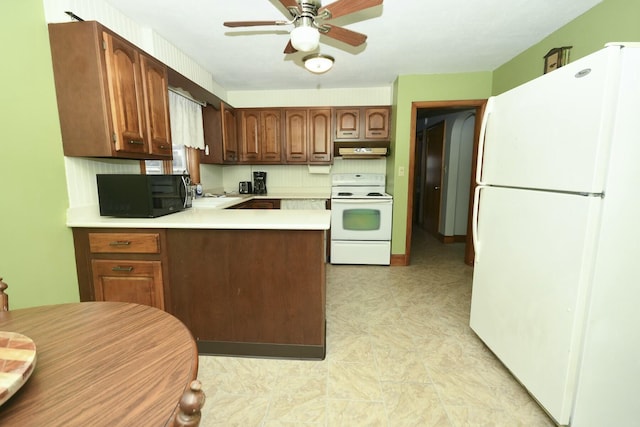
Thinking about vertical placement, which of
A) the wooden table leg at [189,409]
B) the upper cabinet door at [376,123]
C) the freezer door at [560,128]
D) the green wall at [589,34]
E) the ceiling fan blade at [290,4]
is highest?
the green wall at [589,34]

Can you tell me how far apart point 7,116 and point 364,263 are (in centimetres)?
330

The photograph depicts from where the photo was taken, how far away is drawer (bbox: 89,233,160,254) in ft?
5.78

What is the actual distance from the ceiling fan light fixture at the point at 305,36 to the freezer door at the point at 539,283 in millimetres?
1390

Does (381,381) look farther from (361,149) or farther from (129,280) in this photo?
(361,149)

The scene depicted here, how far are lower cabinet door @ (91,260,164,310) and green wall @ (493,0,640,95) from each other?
329 cm

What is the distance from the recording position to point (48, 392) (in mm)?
555

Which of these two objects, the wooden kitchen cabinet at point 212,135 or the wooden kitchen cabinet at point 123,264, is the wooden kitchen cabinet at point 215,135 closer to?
the wooden kitchen cabinet at point 212,135

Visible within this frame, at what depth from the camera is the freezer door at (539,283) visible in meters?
1.18

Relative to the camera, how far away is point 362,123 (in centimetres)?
376

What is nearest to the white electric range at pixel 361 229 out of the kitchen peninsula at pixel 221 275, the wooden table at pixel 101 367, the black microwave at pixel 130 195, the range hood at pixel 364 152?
the range hood at pixel 364 152

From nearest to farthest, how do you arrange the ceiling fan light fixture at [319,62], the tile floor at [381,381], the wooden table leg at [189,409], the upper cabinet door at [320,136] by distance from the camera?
the wooden table leg at [189,409] < the tile floor at [381,381] < the ceiling fan light fixture at [319,62] < the upper cabinet door at [320,136]

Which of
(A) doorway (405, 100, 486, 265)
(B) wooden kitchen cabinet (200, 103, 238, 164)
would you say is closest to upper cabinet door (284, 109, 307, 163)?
(B) wooden kitchen cabinet (200, 103, 238, 164)

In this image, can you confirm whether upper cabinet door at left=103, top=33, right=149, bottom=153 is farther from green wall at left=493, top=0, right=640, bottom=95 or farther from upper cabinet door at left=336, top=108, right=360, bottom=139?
green wall at left=493, top=0, right=640, bottom=95

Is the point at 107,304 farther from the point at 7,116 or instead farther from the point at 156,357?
the point at 7,116
